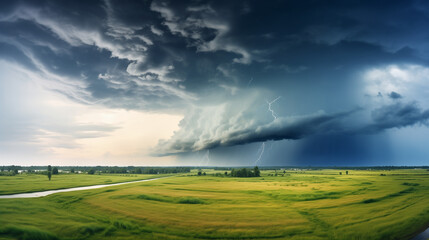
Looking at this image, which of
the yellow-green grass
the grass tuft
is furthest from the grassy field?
the yellow-green grass

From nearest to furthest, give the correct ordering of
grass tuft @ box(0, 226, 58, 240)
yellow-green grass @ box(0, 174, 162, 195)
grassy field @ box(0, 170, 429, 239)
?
1. grass tuft @ box(0, 226, 58, 240)
2. grassy field @ box(0, 170, 429, 239)
3. yellow-green grass @ box(0, 174, 162, 195)

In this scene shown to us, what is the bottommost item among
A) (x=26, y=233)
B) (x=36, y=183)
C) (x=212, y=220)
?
(x=36, y=183)

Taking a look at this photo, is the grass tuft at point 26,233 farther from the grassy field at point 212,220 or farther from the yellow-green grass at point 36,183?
the yellow-green grass at point 36,183

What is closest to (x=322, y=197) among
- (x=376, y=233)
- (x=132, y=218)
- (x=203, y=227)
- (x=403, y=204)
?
(x=403, y=204)

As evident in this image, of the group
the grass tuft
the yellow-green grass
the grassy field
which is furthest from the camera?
the yellow-green grass

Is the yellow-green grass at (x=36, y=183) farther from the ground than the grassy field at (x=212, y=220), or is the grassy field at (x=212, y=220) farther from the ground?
the grassy field at (x=212, y=220)

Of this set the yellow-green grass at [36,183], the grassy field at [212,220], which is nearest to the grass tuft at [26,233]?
the grassy field at [212,220]

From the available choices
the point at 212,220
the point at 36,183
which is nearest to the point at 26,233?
the point at 212,220

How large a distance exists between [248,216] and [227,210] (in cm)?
579

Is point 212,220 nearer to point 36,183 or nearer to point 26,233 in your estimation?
point 26,233

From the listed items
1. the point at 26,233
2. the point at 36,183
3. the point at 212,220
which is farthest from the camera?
the point at 36,183

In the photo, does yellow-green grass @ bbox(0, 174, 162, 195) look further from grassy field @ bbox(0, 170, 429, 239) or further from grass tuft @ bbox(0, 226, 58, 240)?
grass tuft @ bbox(0, 226, 58, 240)

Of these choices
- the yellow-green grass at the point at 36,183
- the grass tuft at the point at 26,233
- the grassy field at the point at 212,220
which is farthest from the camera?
the yellow-green grass at the point at 36,183

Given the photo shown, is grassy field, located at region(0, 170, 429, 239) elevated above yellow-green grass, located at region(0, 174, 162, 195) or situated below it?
above
